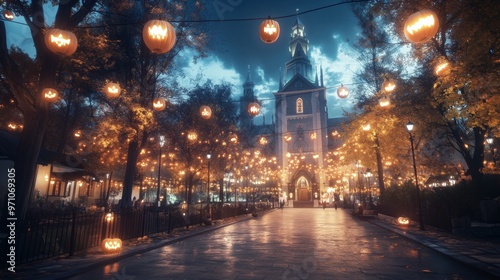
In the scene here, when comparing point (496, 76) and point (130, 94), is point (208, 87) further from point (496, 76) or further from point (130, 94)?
point (496, 76)

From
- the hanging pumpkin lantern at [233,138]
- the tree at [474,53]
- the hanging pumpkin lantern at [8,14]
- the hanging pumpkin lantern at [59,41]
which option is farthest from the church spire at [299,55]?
the hanging pumpkin lantern at [59,41]

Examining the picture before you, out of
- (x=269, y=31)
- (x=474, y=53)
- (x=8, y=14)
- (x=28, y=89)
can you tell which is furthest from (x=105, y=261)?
(x=474, y=53)

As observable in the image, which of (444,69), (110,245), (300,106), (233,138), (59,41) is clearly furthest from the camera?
(300,106)

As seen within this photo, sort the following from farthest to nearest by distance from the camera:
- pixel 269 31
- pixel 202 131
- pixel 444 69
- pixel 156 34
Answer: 1. pixel 202 131
2. pixel 444 69
3. pixel 269 31
4. pixel 156 34

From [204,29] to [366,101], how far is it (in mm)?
15868

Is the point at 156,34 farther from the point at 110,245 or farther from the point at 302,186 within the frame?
the point at 302,186

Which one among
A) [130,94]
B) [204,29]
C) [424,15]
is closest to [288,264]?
[424,15]

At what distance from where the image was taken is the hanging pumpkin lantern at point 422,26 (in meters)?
7.39

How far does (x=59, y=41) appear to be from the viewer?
27.5ft

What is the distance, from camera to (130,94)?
1672 centimetres

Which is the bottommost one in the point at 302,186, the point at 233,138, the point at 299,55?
the point at 302,186

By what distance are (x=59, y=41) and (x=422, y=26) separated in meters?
10.0

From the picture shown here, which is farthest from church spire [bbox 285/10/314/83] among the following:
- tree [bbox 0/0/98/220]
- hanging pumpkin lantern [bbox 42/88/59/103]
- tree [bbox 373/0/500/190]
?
hanging pumpkin lantern [bbox 42/88/59/103]

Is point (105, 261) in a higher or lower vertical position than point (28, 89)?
lower
